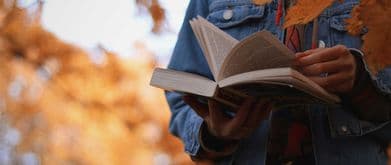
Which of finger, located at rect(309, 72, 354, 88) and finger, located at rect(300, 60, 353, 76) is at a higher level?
finger, located at rect(300, 60, 353, 76)

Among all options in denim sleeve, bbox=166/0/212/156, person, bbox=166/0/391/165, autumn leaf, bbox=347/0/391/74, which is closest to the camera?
autumn leaf, bbox=347/0/391/74

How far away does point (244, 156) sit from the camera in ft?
2.37

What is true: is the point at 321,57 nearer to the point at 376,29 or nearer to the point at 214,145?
the point at 376,29

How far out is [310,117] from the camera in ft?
2.28

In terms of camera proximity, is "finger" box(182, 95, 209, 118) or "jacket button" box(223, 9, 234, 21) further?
"jacket button" box(223, 9, 234, 21)

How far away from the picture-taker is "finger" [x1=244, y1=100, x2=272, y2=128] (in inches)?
25.4

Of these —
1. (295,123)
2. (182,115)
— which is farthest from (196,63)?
(295,123)

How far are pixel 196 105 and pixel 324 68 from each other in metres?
0.16

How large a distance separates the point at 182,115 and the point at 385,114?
283 mm

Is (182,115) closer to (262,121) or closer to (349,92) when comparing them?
(262,121)

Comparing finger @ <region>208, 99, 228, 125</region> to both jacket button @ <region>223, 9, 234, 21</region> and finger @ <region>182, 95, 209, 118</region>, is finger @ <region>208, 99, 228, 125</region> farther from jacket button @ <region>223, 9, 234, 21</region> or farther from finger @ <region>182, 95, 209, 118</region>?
jacket button @ <region>223, 9, 234, 21</region>

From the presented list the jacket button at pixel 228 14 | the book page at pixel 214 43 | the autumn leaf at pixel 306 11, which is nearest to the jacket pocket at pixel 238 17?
the jacket button at pixel 228 14

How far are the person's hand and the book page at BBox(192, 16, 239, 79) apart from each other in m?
0.05

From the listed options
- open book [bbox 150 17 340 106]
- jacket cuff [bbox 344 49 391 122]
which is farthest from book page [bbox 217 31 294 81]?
jacket cuff [bbox 344 49 391 122]
